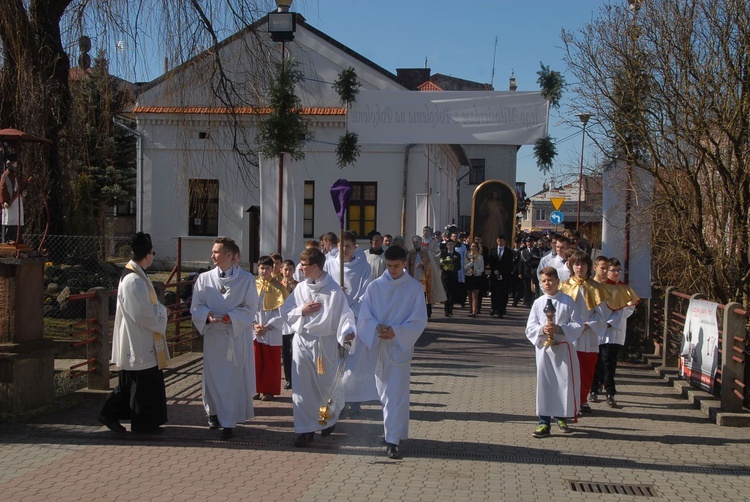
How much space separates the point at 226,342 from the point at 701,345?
5.89 metres

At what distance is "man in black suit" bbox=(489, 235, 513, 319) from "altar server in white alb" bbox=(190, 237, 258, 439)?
11.6m

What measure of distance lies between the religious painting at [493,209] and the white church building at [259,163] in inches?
64.1

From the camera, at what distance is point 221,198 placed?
102ft

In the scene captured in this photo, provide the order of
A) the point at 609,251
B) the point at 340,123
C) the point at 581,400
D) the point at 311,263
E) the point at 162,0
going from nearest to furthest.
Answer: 1. the point at 311,263
2. the point at 581,400
3. the point at 162,0
4. the point at 609,251
5. the point at 340,123

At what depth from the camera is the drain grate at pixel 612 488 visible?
6551 millimetres

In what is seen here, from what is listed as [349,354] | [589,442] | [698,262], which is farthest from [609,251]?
[349,354]

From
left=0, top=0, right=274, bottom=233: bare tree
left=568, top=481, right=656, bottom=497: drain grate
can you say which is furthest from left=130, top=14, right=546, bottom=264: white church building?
left=568, top=481, right=656, bottom=497: drain grate

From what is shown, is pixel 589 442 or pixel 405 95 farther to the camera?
pixel 405 95

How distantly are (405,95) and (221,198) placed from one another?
60.1 feet

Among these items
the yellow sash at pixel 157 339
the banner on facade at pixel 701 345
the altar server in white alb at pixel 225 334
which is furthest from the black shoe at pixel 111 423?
the banner on facade at pixel 701 345

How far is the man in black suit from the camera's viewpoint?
1916 cm

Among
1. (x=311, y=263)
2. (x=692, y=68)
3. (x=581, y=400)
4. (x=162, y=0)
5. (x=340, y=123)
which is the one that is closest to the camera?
(x=311, y=263)

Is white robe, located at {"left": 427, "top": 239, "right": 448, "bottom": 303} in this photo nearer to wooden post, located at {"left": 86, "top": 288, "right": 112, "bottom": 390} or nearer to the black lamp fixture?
the black lamp fixture

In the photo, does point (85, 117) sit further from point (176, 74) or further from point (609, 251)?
point (609, 251)
